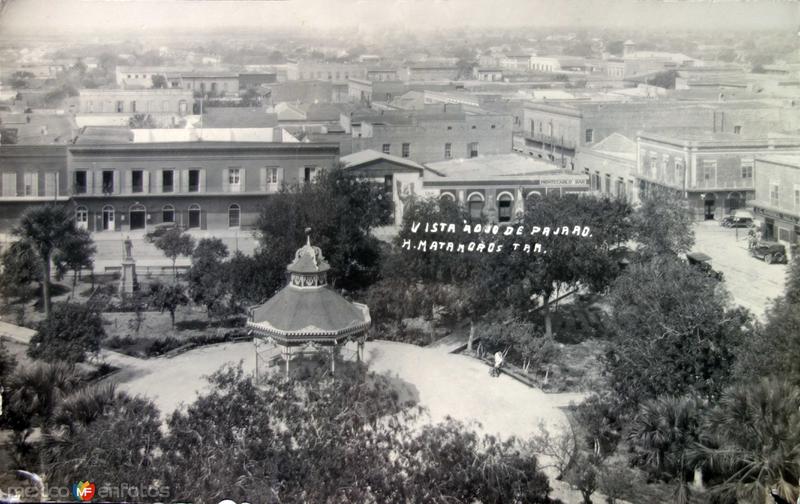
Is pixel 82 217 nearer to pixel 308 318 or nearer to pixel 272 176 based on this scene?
pixel 272 176

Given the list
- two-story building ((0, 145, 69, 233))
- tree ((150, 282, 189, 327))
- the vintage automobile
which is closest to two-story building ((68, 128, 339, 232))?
two-story building ((0, 145, 69, 233))

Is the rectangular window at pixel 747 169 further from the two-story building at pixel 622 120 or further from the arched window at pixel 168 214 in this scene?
the arched window at pixel 168 214

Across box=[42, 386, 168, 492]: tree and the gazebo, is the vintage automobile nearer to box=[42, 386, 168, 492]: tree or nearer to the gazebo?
the gazebo

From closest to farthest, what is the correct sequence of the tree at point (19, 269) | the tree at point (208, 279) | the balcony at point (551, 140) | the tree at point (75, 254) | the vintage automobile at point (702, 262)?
the vintage automobile at point (702, 262)
the tree at point (19, 269)
the tree at point (208, 279)
the tree at point (75, 254)
the balcony at point (551, 140)

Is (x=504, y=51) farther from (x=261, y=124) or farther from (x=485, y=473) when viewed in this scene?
(x=485, y=473)

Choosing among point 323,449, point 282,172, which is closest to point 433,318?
point 282,172

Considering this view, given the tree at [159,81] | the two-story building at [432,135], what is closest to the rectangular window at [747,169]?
the two-story building at [432,135]
